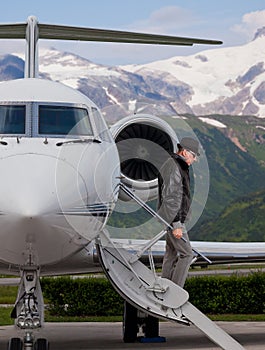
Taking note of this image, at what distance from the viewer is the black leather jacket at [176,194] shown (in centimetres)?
1309

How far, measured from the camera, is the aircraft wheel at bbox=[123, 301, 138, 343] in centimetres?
1700

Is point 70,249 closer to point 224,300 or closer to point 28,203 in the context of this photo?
point 28,203

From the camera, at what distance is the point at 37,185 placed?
1096 centimetres

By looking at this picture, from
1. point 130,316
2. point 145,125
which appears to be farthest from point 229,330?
point 145,125

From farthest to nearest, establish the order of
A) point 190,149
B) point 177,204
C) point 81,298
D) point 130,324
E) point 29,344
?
1. point 81,298
2. point 130,324
3. point 190,149
4. point 177,204
5. point 29,344

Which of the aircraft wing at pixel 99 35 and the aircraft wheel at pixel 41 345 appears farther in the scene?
the aircraft wing at pixel 99 35

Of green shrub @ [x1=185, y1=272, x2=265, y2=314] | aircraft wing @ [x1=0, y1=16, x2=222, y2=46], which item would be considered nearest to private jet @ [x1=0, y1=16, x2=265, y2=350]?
aircraft wing @ [x1=0, y1=16, x2=222, y2=46]

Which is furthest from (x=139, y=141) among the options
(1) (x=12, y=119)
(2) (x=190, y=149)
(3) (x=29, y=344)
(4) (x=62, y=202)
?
(4) (x=62, y=202)

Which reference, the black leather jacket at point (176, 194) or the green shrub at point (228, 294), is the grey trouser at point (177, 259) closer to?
the black leather jacket at point (176, 194)

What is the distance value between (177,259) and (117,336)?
522 cm

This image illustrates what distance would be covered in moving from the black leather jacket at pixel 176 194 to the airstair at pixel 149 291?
30.5 inches

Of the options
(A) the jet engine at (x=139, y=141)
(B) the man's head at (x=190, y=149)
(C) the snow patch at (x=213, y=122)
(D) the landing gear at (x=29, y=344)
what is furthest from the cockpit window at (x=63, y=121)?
(C) the snow patch at (x=213, y=122)

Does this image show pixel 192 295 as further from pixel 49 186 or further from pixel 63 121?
pixel 49 186

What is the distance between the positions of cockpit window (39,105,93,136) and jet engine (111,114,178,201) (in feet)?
9.92
